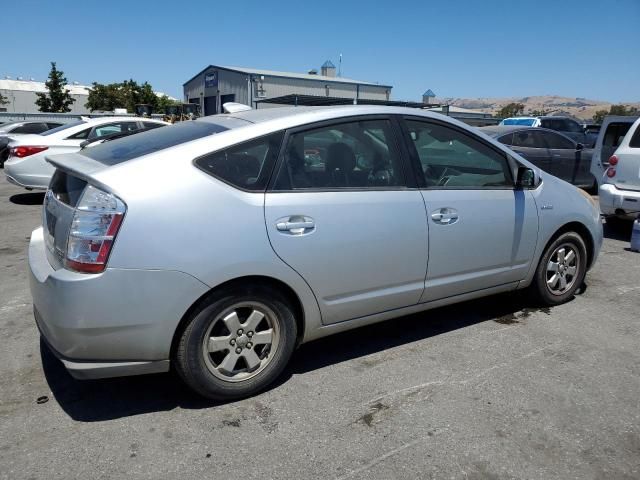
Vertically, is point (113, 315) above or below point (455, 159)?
below

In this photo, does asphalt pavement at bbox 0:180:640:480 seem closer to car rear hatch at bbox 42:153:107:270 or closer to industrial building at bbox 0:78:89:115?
car rear hatch at bbox 42:153:107:270

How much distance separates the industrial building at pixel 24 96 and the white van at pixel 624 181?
67.5m

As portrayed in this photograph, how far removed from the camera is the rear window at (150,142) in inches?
114

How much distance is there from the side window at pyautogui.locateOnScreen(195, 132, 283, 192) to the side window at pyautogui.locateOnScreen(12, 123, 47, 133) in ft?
55.2

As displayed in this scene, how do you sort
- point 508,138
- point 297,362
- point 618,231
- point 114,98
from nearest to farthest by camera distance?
point 297,362
point 618,231
point 508,138
point 114,98

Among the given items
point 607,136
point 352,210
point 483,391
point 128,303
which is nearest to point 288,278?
point 352,210

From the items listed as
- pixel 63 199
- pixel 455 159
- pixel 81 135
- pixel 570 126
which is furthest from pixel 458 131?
pixel 570 126

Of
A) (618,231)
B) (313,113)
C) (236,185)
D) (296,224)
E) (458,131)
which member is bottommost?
(618,231)

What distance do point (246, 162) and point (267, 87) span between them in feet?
122

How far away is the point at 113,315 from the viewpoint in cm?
253

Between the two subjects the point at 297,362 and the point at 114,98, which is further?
the point at 114,98

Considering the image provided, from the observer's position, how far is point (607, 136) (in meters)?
7.92

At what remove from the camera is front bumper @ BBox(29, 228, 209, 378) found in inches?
98.1

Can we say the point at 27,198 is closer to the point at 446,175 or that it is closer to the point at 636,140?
the point at 446,175
